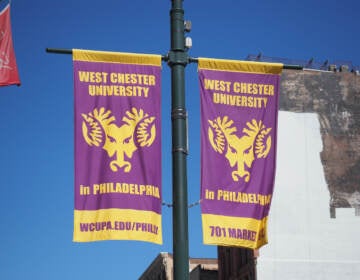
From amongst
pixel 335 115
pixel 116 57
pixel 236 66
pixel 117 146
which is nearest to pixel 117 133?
pixel 117 146

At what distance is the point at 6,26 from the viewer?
48.5 feet

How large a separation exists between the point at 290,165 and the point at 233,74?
37401mm

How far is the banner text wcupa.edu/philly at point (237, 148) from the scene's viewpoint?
9.88 m

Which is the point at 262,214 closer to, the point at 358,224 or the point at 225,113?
the point at 225,113

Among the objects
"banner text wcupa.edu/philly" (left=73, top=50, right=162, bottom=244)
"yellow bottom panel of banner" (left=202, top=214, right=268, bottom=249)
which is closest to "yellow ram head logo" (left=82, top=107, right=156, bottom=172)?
"banner text wcupa.edu/philly" (left=73, top=50, right=162, bottom=244)

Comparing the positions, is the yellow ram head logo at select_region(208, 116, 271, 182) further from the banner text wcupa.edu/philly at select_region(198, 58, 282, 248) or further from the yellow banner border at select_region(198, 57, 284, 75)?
the yellow banner border at select_region(198, 57, 284, 75)

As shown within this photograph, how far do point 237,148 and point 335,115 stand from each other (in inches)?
1593

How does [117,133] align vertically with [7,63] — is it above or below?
below

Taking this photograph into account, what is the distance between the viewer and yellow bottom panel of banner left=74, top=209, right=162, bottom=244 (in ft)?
31.4

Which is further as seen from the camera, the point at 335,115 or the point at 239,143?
the point at 335,115

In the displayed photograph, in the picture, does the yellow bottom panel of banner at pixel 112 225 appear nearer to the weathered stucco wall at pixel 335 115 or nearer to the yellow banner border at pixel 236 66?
the yellow banner border at pixel 236 66

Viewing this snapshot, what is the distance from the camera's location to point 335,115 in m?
49.2

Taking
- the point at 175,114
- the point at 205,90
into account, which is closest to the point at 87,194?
the point at 175,114

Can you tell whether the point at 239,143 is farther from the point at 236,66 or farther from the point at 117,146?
the point at 117,146
